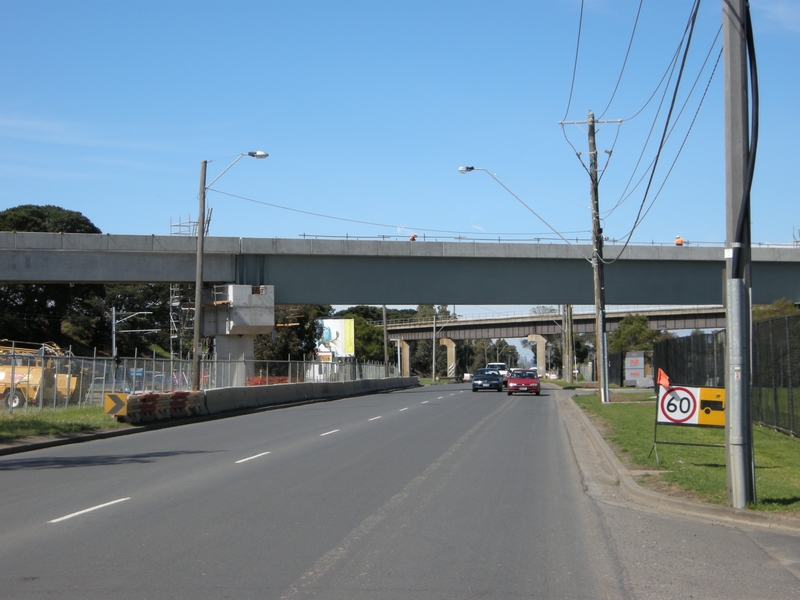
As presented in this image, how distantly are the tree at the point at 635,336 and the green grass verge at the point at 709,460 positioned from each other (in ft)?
163

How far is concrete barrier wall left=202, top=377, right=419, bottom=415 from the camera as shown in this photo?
1202 inches

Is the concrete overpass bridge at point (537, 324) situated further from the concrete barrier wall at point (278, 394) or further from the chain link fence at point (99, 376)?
the chain link fence at point (99, 376)

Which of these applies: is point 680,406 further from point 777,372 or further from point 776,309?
point 776,309

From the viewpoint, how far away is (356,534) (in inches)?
342

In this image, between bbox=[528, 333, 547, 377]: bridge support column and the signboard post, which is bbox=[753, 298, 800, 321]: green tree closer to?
the signboard post

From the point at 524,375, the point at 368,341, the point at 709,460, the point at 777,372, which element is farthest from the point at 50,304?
the point at 709,460

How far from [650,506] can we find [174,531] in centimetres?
599

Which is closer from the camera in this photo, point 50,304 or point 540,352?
A: point 50,304

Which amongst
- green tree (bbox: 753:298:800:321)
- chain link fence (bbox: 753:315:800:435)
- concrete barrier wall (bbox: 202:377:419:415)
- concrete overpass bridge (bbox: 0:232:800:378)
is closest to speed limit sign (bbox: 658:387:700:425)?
chain link fence (bbox: 753:315:800:435)

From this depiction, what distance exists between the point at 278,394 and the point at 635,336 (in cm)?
4235

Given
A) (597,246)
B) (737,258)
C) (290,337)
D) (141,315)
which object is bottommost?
(737,258)

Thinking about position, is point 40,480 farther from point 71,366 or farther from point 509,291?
point 509,291

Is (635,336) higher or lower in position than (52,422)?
higher

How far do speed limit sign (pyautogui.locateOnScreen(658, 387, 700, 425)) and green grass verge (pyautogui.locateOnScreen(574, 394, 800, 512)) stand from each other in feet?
2.50
